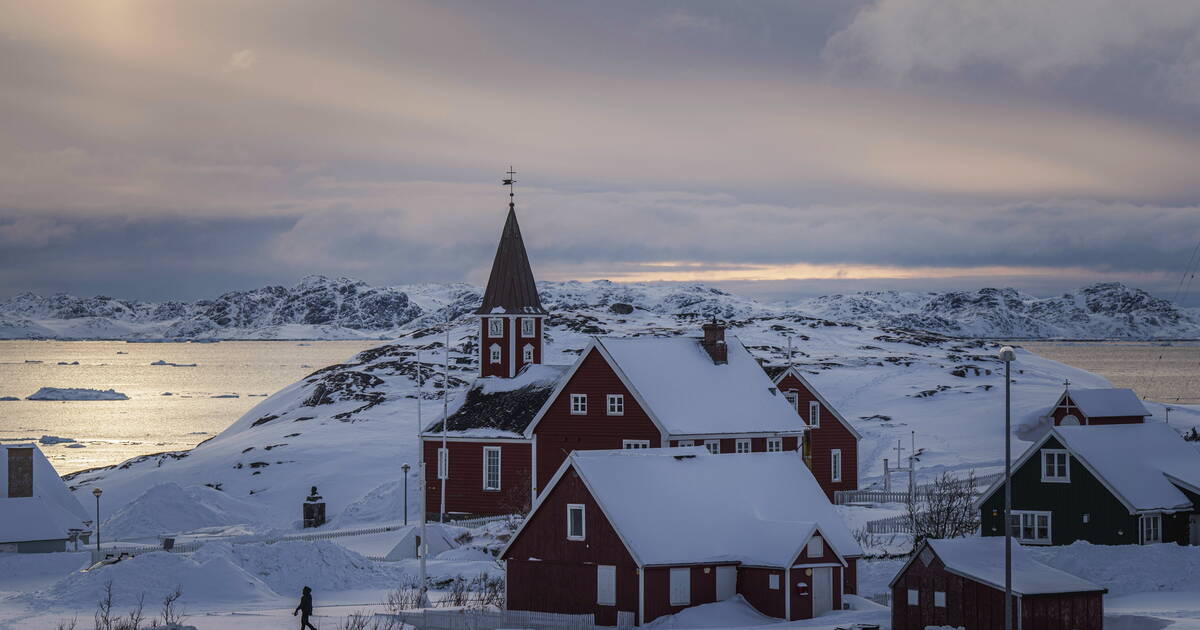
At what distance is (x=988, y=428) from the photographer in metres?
98.1

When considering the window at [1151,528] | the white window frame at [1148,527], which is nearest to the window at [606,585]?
the white window frame at [1148,527]

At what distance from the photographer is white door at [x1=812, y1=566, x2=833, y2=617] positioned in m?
42.6

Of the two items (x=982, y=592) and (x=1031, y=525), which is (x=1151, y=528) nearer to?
(x=1031, y=525)

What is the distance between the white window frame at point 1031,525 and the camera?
161 ft

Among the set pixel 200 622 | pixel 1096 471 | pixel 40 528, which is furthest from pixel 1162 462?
pixel 40 528

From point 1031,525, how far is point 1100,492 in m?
2.65

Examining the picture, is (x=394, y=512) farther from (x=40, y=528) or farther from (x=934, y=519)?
(x=934, y=519)

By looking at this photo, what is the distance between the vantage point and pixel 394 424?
103 metres

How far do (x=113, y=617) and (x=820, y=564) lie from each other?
67.7 feet

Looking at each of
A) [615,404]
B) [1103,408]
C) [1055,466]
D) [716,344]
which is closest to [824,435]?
[716,344]

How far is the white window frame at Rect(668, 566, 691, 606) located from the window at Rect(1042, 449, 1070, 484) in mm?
14855

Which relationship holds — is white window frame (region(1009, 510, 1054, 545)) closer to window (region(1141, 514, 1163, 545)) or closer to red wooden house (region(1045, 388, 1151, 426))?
window (region(1141, 514, 1163, 545))

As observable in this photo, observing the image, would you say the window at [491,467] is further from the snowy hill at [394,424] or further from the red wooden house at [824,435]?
the red wooden house at [824,435]

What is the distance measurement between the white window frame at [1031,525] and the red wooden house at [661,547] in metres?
7.82
